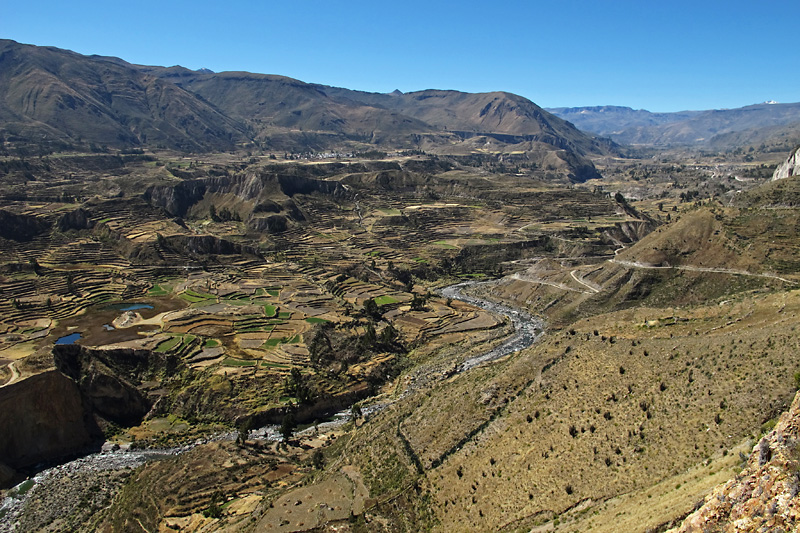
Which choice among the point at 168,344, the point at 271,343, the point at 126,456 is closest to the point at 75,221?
the point at 168,344

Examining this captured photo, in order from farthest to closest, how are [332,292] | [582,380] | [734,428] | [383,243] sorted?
[383,243] < [332,292] < [582,380] < [734,428]

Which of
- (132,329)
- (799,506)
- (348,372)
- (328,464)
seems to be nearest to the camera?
(799,506)

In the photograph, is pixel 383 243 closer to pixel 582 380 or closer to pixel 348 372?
pixel 348 372

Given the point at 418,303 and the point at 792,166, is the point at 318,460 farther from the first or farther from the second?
the point at 792,166

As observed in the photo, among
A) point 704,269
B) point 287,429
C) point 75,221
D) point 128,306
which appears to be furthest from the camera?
point 75,221

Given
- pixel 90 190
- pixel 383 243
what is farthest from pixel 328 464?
pixel 90 190
